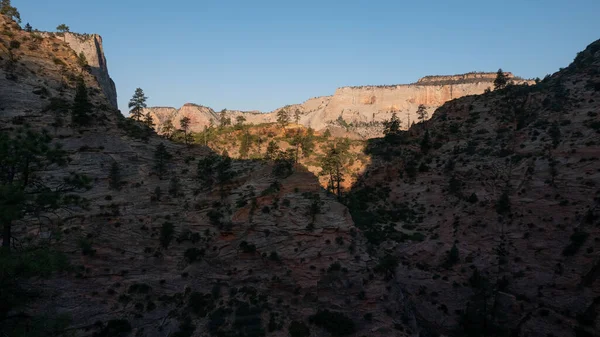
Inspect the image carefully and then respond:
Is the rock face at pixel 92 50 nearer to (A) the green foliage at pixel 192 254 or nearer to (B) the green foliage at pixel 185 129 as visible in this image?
(B) the green foliage at pixel 185 129

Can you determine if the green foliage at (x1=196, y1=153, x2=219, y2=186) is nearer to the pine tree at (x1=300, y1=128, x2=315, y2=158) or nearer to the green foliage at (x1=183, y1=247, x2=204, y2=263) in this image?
the green foliage at (x1=183, y1=247, x2=204, y2=263)

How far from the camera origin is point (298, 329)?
29.3 meters

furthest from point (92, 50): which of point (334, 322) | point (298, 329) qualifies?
point (334, 322)

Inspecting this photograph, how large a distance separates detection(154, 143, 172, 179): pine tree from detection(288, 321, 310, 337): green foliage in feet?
72.2

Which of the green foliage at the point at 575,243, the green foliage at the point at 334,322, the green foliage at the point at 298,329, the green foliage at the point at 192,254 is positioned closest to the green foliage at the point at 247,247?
the green foliage at the point at 192,254

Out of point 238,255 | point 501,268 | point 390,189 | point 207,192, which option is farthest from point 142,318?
point 390,189

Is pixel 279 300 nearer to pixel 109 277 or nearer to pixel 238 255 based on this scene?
pixel 238 255

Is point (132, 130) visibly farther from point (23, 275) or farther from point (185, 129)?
point (185, 129)

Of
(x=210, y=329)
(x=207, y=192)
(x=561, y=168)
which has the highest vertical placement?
(x=561, y=168)

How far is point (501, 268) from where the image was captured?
3884 cm

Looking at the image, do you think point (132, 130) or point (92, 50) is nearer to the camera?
point (132, 130)

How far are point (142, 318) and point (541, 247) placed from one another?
3924 cm

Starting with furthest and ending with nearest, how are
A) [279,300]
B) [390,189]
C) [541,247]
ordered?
[390,189]
[541,247]
[279,300]

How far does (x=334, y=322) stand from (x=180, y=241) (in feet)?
53.5
